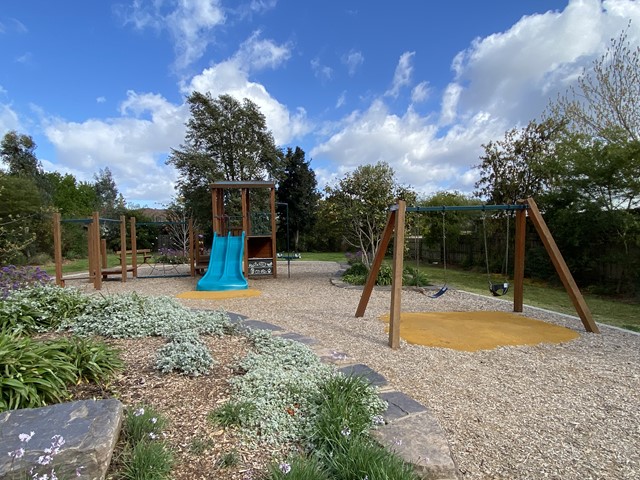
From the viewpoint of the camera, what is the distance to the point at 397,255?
407cm

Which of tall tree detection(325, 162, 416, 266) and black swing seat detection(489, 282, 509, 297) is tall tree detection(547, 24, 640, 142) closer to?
tall tree detection(325, 162, 416, 266)

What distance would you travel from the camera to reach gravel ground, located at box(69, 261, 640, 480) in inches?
76.0

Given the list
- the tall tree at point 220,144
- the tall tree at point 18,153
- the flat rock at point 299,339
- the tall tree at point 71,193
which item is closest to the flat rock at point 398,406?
the flat rock at point 299,339

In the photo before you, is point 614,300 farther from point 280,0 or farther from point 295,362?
point 280,0

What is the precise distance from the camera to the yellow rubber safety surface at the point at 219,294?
7.00 meters

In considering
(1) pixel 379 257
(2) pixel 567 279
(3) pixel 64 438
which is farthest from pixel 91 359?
(2) pixel 567 279

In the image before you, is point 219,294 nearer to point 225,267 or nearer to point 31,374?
point 225,267

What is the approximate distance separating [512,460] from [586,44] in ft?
35.2

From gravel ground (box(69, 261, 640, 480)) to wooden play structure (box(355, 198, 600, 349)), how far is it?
0.26 metres

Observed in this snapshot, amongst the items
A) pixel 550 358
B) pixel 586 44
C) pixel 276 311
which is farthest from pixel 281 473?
pixel 586 44

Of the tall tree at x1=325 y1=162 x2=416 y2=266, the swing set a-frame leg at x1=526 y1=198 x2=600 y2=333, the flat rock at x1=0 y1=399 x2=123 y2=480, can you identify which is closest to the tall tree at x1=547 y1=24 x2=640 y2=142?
the tall tree at x1=325 y1=162 x2=416 y2=266

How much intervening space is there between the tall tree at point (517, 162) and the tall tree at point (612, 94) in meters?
1.21

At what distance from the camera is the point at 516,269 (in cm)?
549

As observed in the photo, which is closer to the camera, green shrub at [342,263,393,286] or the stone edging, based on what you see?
the stone edging
